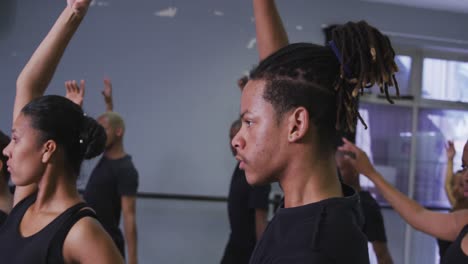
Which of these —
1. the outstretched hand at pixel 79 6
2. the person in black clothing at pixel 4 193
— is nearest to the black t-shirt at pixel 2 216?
the person in black clothing at pixel 4 193

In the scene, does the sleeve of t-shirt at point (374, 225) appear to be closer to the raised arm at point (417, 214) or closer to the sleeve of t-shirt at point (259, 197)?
the raised arm at point (417, 214)

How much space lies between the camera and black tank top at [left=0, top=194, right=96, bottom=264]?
1.46 meters

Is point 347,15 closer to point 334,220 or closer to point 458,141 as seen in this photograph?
point 458,141

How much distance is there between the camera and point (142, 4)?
475 cm

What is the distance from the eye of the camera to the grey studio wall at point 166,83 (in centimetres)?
462

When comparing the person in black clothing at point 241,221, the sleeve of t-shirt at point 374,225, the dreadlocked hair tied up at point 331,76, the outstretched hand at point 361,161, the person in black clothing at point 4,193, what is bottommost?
the person in black clothing at point 241,221

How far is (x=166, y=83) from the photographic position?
4773 mm

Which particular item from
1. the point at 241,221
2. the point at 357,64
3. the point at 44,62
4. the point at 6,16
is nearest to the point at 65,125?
the point at 44,62

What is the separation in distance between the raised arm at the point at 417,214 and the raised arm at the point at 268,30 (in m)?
0.71


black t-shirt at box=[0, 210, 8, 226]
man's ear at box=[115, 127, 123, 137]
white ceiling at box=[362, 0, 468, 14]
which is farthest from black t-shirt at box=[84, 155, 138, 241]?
white ceiling at box=[362, 0, 468, 14]

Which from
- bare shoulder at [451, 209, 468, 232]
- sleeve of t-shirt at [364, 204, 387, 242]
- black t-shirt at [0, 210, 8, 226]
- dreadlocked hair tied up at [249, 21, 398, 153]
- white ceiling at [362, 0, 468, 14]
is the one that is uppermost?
white ceiling at [362, 0, 468, 14]

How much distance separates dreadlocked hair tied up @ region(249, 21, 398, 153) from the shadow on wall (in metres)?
4.05

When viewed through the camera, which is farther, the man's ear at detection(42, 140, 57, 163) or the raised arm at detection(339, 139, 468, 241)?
the raised arm at detection(339, 139, 468, 241)

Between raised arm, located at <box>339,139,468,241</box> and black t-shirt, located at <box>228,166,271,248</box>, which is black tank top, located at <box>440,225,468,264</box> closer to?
raised arm, located at <box>339,139,468,241</box>
